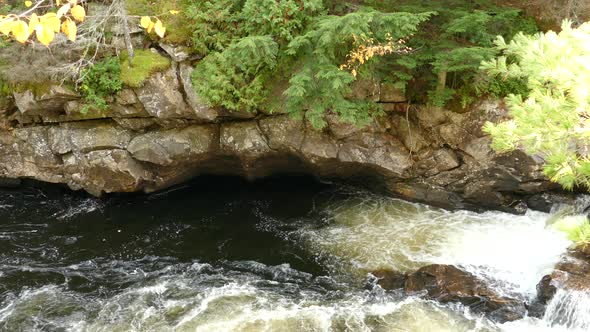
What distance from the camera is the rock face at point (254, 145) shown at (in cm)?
1270

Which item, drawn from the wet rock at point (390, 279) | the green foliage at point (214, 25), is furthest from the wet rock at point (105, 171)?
the wet rock at point (390, 279)

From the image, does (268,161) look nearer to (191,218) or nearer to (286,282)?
(191,218)

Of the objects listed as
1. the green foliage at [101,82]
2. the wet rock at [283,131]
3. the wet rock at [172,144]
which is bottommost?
the wet rock at [172,144]

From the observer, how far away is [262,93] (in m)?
12.3

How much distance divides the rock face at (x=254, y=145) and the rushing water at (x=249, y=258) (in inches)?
32.0

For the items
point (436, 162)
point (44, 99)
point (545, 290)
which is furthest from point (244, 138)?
point (545, 290)

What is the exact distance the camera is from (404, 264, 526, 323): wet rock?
381 inches

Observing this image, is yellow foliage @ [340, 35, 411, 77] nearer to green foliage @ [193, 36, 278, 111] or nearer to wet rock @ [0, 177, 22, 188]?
green foliage @ [193, 36, 278, 111]

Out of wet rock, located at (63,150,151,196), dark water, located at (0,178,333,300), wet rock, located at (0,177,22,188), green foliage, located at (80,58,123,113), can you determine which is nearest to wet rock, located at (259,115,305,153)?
dark water, located at (0,178,333,300)

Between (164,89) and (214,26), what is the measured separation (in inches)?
88.3

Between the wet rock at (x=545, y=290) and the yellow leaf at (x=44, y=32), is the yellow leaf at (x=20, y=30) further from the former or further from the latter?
the wet rock at (x=545, y=290)

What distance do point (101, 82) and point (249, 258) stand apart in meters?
6.20

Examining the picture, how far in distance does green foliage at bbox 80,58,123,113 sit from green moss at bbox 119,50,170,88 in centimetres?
20

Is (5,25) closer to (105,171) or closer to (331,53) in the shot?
(331,53)
